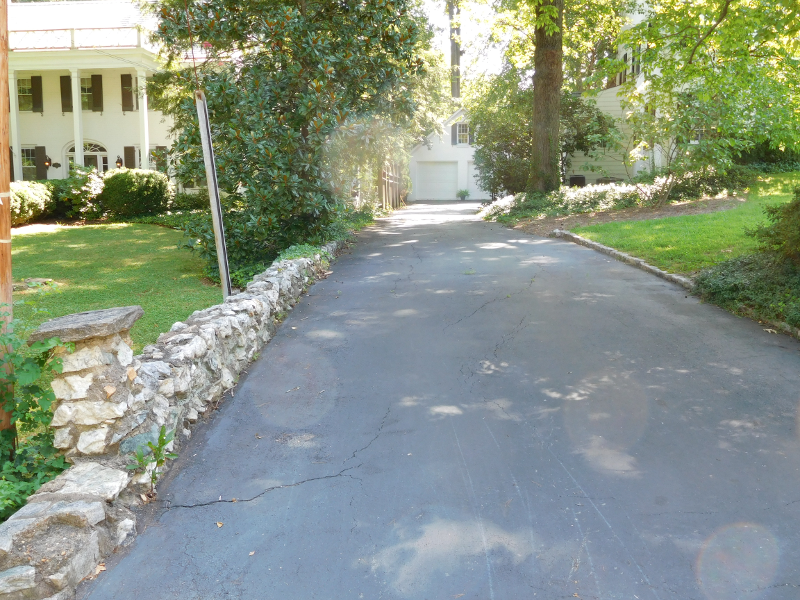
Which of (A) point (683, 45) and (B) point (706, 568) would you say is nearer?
(B) point (706, 568)

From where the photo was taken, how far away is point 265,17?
12688 mm

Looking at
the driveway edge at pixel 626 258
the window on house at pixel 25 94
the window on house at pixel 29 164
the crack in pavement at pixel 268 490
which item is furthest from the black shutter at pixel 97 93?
the crack in pavement at pixel 268 490

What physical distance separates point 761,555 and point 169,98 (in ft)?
66.8

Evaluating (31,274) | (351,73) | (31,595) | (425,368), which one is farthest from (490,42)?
(31,595)

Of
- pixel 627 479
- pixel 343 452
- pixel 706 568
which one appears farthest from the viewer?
pixel 343 452

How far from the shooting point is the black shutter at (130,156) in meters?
28.2

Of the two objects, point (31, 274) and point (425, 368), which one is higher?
point (31, 274)

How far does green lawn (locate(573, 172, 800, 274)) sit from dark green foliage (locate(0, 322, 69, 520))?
935cm

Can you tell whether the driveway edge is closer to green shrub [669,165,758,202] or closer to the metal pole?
green shrub [669,165,758,202]

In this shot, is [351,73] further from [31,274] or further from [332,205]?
[31,274]

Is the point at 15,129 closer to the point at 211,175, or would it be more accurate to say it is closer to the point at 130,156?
the point at 130,156

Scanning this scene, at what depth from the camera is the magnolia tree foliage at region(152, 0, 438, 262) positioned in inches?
484

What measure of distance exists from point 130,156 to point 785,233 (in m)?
26.0

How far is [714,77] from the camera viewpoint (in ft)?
42.3
